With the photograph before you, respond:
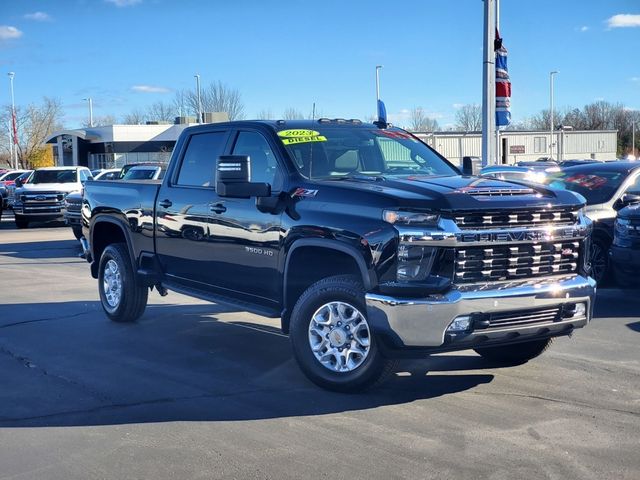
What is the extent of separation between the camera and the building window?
6844cm

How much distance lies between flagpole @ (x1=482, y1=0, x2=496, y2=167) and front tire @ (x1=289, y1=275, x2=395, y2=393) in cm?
1129

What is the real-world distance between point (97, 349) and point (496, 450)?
426 cm


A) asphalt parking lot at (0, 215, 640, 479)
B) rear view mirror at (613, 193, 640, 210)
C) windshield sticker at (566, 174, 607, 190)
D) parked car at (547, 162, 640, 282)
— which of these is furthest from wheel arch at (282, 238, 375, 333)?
windshield sticker at (566, 174, 607, 190)

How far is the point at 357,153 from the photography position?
23.0 feet

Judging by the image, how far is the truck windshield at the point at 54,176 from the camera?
25.9 meters

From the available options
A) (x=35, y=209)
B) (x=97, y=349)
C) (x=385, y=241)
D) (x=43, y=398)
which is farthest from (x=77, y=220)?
(x=385, y=241)

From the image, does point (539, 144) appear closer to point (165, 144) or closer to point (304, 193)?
point (165, 144)

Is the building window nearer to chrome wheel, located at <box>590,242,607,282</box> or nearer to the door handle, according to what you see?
chrome wheel, located at <box>590,242,607,282</box>

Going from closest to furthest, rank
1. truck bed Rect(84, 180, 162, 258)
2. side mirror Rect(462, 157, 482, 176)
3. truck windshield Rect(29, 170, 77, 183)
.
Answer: side mirror Rect(462, 157, 482, 176), truck bed Rect(84, 180, 162, 258), truck windshield Rect(29, 170, 77, 183)

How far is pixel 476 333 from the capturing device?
5410 mm

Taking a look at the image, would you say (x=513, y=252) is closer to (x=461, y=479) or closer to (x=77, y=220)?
(x=461, y=479)

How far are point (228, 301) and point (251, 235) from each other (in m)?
0.77

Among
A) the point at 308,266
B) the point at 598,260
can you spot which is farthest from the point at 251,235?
the point at 598,260

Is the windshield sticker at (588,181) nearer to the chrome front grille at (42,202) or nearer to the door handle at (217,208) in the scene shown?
the door handle at (217,208)
